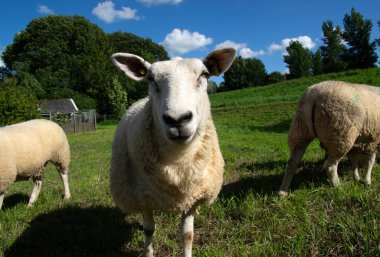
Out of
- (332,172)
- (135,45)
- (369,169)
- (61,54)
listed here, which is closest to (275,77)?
(135,45)

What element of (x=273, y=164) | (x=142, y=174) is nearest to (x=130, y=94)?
(x=273, y=164)

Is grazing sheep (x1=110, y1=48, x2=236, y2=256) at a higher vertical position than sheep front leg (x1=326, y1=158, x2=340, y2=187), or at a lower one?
higher

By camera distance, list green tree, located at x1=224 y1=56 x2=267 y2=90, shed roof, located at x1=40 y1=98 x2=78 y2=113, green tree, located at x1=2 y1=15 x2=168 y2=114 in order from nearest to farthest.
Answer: shed roof, located at x1=40 y1=98 x2=78 y2=113 < green tree, located at x1=2 y1=15 x2=168 y2=114 < green tree, located at x1=224 y1=56 x2=267 y2=90

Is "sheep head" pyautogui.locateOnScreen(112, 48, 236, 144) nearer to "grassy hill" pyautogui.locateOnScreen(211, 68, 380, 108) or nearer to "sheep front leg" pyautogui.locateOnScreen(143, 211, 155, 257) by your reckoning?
"sheep front leg" pyautogui.locateOnScreen(143, 211, 155, 257)

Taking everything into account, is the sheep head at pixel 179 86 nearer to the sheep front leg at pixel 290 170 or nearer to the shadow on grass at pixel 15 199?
the sheep front leg at pixel 290 170

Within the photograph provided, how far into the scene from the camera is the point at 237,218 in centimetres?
376

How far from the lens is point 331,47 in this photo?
164 feet

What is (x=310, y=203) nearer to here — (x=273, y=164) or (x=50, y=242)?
(x=273, y=164)

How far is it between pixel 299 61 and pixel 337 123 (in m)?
58.3

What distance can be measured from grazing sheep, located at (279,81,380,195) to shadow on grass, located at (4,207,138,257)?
216cm

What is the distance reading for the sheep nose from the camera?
2.26m

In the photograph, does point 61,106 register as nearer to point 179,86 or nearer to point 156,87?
point 156,87

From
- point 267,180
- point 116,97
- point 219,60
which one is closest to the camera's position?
point 219,60

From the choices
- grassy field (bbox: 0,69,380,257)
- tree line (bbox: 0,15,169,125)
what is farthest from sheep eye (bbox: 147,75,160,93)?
tree line (bbox: 0,15,169,125)
